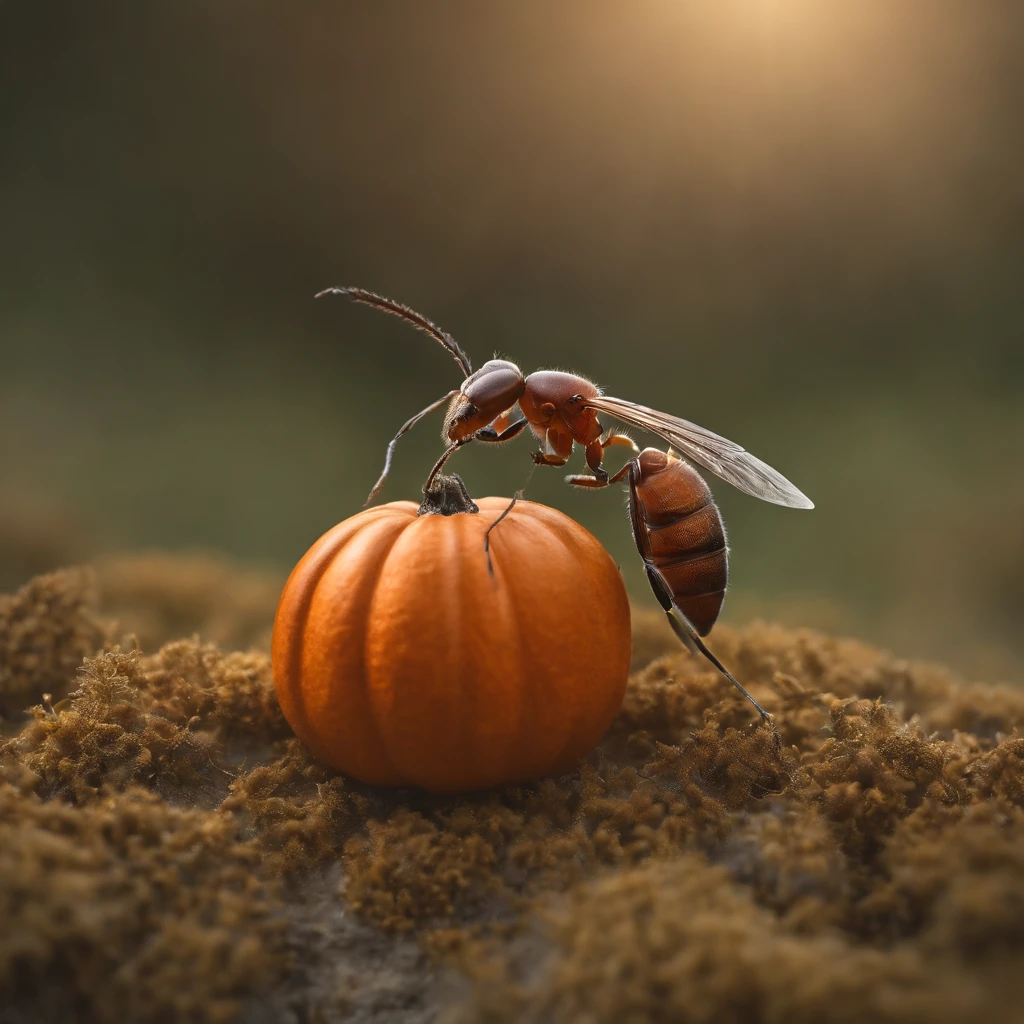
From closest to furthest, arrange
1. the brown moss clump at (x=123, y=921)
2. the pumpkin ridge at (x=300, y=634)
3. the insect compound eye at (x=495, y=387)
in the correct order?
the brown moss clump at (x=123, y=921) → the pumpkin ridge at (x=300, y=634) → the insect compound eye at (x=495, y=387)

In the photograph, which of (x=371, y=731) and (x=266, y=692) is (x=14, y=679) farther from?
(x=371, y=731)

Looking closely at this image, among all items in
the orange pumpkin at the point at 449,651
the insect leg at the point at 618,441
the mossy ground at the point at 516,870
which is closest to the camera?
the mossy ground at the point at 516,870

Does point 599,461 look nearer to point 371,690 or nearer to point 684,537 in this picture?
point 684,537

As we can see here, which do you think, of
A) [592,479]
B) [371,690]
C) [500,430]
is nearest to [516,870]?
[371,690]

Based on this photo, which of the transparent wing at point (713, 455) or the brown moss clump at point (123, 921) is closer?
the brown moss clump at point (123, 921)

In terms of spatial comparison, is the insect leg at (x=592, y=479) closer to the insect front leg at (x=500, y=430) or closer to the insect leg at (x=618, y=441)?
the insect leg at (x=618, y=441)

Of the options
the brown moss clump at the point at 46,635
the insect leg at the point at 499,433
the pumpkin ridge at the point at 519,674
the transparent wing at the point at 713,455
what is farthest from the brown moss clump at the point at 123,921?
the transparent wing at the point at 713,455

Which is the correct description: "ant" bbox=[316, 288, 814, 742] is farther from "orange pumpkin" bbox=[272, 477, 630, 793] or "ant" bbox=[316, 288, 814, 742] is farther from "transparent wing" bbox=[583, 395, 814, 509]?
"orange pumpkin" bbox=[272, 477, 630, 793]
